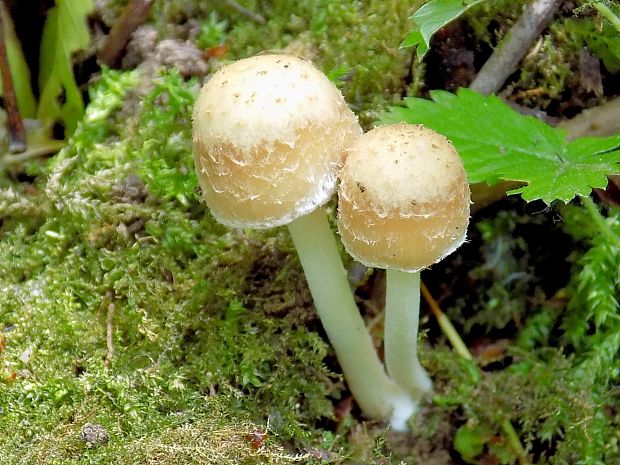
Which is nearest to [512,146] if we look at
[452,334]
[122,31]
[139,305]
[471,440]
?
[452,334]

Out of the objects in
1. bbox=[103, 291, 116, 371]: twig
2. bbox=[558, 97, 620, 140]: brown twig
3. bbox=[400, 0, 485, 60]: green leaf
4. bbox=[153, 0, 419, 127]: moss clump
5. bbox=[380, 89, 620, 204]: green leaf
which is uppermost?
bbox=[400, 0, 485, 60]: green leaf

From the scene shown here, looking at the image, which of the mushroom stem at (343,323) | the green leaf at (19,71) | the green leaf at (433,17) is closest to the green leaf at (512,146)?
the green leaf at (433,17)

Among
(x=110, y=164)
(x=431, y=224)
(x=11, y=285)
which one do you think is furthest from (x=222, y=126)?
(x=11, y=285)

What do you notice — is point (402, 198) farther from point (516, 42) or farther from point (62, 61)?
point (62, 61)

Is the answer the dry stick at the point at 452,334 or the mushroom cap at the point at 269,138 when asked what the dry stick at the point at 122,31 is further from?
the dry stick at the point at 452,334

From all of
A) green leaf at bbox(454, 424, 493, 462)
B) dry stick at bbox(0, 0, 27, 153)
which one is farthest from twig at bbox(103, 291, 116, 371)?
green leaf at bbox(454, 424, 493, 462)

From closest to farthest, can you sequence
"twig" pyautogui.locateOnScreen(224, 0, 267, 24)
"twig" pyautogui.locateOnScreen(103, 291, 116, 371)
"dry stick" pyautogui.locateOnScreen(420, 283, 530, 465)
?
1. "twig" pyautogui.locateOnScreen(103, 291, 116, 371)
2. "dry stick" pyautogui.locateOnScreen(420, 283, 530, 465)
3. "twig" pyautogui.locateOnScreen(224, 0, 267, 24)

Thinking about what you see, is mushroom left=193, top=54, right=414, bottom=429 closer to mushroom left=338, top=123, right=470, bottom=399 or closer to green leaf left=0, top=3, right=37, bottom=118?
mushroom left=338, top=123, right=470, bottom=399
